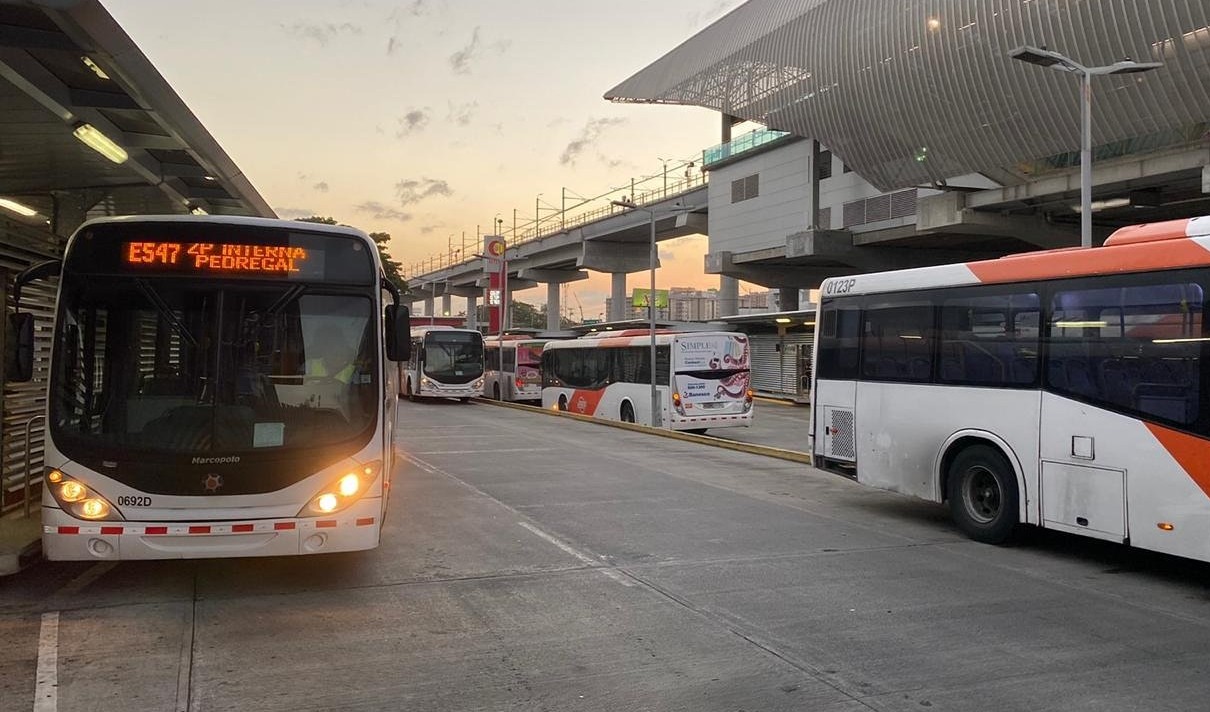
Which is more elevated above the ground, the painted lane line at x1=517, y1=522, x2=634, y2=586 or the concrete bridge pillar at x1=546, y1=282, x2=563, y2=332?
the concrete bridge pillar at x1=546, y1=282, x2=563, y2=332

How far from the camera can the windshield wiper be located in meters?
6.39

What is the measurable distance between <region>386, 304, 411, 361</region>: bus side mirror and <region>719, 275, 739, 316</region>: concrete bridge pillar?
48.6m

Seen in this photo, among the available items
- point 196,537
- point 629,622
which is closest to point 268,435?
point 196,537

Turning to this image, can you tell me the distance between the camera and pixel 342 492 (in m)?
6.46

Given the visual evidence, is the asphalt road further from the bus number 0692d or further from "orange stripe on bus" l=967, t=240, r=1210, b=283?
"orange stripe on bus" l=967, t=240, r=1210, b=283

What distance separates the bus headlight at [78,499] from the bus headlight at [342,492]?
1314mm

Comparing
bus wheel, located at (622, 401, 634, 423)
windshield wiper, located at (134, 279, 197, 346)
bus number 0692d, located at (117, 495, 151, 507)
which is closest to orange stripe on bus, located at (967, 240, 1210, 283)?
windshield wiper, located at (134, 279, 197, 346)

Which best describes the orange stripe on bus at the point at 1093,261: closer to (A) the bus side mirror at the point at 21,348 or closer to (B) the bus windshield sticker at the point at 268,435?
(B) the bus windshield sticker at the point at 268,435

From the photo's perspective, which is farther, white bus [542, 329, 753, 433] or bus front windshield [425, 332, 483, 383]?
bus front windshield [425, 332, 483, 383]

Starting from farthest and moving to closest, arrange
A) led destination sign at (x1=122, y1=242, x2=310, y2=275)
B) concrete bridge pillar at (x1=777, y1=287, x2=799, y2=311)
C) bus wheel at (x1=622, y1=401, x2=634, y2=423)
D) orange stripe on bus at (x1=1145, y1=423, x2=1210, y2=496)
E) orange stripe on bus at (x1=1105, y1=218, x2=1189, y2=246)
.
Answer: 1. concrete bridge pillar at (x1=777, y1=287, x2=799, y2=311)
2. bus wheel at (x1=622, y1=401, x2=634, y2=423)
3. orange stripe on bus at (x1=1105, y1=218, x2=1189, y2=246)
4. orange stripe on bus at (x1=1145, y1=423, x2=1210, y2=496)
5. led destination sign at (x1=122, y1=242, x2=310, y2=275)

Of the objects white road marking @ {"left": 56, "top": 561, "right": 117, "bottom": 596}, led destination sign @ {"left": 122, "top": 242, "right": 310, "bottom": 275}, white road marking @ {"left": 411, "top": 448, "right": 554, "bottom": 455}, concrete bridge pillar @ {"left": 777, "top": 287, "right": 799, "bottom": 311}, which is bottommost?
white road marking @ {"left": 411, "top": 448, "right": 554, "bottom": 455}

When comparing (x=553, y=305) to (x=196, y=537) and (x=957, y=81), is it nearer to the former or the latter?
(x=957, y=81)

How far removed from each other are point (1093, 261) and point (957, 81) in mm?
30291

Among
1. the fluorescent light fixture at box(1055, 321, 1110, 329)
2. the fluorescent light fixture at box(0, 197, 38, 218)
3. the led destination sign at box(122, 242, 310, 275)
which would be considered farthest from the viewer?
the fluorescent light fixture at box(0, 197, 38, 218)
